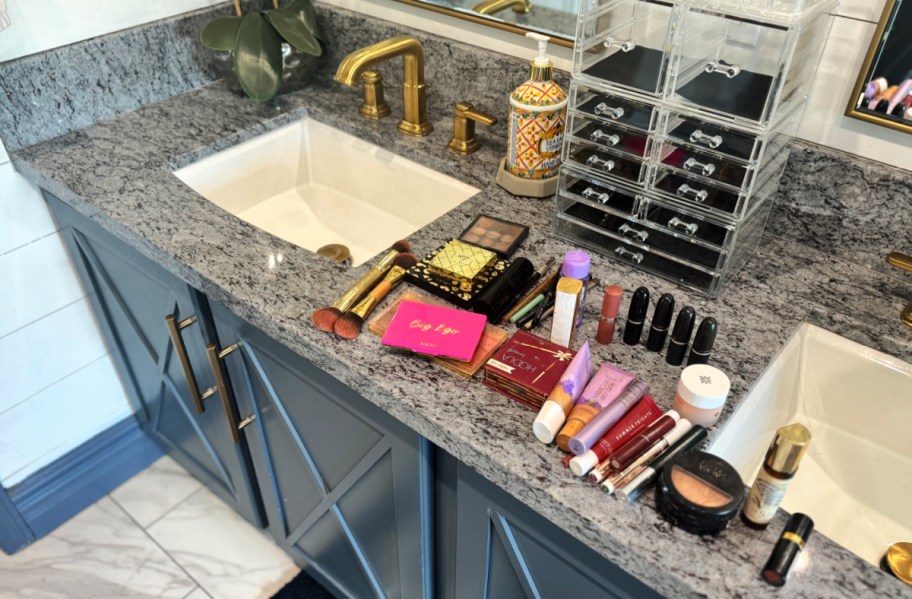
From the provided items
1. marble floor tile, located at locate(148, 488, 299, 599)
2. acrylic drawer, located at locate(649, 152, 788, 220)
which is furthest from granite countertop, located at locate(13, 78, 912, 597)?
marble floor tile, located at locate(148, 488, 299, 599)

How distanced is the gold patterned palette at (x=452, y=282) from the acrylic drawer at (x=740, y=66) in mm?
305

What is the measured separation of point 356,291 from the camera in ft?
2.95

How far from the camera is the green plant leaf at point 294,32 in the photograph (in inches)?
50.0

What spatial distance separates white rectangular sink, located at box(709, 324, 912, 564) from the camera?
0.86 m

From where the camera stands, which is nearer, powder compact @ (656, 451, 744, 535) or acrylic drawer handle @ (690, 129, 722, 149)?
powder compact @ (656, 451, 744, 535)

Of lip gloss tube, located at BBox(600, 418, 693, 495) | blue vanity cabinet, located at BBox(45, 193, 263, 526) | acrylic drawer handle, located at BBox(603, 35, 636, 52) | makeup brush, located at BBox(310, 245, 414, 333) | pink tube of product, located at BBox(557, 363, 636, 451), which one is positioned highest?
acrylic drawer handle, located at BBox(603, 35, 636, 52)

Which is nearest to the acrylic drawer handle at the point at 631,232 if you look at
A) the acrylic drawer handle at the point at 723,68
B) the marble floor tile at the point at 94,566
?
the acrylic drawer handle at the point at 723,68

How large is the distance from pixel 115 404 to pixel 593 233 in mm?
1178

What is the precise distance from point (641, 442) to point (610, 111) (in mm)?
437

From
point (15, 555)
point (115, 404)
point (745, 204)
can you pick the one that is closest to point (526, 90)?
point (745, 204)

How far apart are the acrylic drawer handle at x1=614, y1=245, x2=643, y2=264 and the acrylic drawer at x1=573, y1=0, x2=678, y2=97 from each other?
0.71ft

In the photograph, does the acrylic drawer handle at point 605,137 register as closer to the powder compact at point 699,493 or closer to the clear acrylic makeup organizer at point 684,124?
the clear acrylic makeup organizer at point 684,124

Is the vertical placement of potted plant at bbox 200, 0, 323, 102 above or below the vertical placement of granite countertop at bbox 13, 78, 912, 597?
above

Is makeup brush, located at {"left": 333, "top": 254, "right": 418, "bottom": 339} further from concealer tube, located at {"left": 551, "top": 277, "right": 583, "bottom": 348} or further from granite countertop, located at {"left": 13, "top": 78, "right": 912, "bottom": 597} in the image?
concealer tube, located at {"left": 551, "top": 277, "right": 583, "bottom": 348}
